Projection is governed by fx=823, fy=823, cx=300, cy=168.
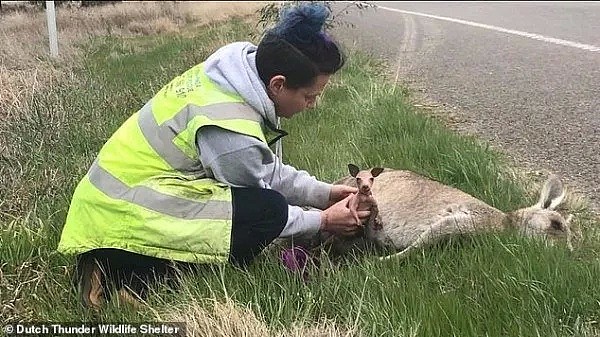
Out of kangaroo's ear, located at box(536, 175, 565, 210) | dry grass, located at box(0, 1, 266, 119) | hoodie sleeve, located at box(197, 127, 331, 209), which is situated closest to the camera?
hoodie sleeve, located at box(197, 127, 331, 209)

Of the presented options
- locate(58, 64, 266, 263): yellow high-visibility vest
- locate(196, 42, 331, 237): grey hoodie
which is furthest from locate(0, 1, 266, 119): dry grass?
locate(196, 42, 331, 237): grey hoodie

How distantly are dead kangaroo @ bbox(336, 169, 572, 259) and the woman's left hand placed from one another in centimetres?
14

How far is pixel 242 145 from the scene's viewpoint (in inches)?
121

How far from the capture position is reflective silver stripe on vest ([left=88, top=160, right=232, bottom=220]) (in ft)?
10.1

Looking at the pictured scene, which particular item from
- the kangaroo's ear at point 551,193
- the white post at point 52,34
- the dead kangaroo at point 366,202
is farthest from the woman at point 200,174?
the white post at point 52,34

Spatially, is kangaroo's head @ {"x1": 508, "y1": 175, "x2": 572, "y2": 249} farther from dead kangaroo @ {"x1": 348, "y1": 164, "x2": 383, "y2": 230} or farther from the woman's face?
the woman's face

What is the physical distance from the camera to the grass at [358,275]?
8.57ft

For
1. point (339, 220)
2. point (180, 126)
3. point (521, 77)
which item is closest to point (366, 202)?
point (339, 220)

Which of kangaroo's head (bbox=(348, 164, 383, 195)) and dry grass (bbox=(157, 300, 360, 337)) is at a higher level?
kangaroo's head (bbox=(348, 164, 383, 195))

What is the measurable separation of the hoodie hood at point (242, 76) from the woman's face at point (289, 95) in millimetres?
36

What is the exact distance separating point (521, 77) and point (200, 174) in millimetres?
4582

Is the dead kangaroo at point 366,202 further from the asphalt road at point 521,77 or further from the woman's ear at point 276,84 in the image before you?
the asphalt road at point 521,77

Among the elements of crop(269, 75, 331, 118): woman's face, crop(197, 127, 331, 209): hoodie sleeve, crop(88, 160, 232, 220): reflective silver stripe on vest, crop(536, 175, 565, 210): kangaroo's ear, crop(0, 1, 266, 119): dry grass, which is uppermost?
crop(269, 75, 331, 118): woman's face

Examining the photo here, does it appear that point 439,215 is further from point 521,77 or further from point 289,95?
point 521,77
